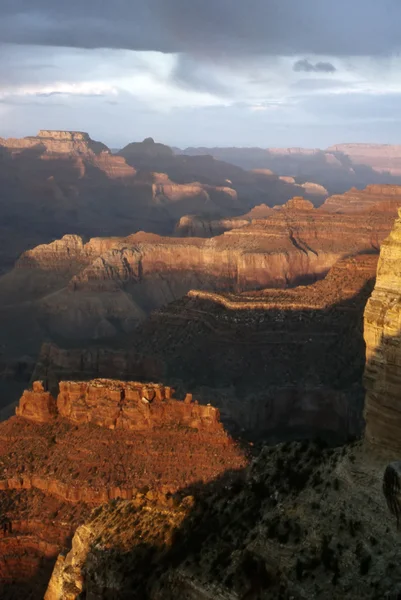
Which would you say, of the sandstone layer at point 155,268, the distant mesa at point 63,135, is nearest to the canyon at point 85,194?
the distant mesa at point 63,135

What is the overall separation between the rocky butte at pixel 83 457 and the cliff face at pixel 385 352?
12911 millimetres

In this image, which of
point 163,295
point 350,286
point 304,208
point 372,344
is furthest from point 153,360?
point 304,208

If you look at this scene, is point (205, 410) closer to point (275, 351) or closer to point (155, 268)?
point (275, 351)

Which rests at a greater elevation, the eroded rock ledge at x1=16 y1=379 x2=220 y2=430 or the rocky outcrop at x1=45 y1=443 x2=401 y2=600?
the rocky outcrop at x1=45 y1=443 x2=401 y2=600

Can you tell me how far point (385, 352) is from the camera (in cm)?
1447

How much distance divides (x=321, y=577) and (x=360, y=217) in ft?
264

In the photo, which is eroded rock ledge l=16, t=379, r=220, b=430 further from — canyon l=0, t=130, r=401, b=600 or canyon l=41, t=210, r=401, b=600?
canyon l=41, t=210, r=401, b=600

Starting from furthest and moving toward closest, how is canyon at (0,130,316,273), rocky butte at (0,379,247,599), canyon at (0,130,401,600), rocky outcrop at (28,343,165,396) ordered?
canyon at (0,130,316,273) < rocky outcrop at (28,343,165,396) < rocky butte at (0,379,247,599) < canyon at (0,130,401,600)

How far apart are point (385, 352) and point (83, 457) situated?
1712 cm

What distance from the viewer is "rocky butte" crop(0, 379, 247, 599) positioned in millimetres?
27469

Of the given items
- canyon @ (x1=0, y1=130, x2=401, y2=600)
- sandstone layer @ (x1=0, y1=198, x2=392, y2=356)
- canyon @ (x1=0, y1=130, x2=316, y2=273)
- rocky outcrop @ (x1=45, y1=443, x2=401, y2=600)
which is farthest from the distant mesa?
rocky outcrop @ (x1=45, y1=443, x2=401, y2=600)

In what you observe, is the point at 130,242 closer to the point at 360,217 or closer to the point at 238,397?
the point at 360,217

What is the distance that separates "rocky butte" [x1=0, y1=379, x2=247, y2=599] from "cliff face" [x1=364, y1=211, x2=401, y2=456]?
508 inches

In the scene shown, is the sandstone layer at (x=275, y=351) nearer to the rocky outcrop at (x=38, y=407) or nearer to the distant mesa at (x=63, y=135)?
the rocky outcrop at (x=38, y=407)
